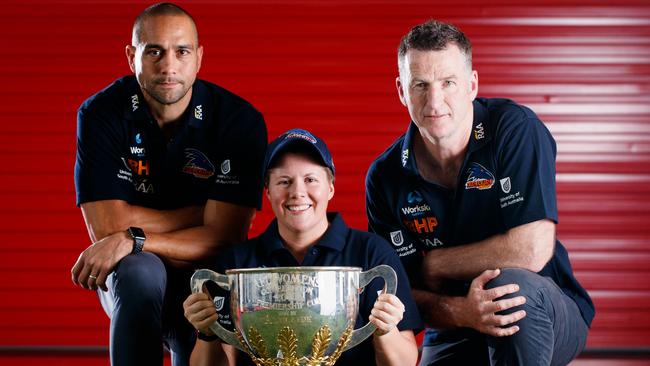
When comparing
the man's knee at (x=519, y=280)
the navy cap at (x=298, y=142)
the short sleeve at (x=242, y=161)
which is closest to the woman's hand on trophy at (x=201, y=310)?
the navy cap at (x=298, y=142)

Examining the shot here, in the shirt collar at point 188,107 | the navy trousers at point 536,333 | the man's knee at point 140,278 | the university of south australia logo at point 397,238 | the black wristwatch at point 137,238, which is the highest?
the shirt collar at point 188,107

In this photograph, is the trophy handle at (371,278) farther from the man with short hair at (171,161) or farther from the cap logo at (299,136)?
the man with short hair at (171,161)

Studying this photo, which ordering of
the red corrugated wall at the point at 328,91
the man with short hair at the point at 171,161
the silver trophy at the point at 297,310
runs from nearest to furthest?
the silver trophy at the point at 297,310 < the man with short hair at the point at 171,161 < the red corrugated wall at the point at 328,91

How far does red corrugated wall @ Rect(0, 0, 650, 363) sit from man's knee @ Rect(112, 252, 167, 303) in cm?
218

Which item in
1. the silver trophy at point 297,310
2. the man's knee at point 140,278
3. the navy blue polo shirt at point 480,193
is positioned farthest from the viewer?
the navy blue polo shirt at point 480,193

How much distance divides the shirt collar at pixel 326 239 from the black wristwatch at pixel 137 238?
0.36 meters

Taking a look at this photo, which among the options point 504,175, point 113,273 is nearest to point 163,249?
point 113,273

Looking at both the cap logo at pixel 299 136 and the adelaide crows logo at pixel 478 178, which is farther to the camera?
the adelaide crows logo at pixel 478 178

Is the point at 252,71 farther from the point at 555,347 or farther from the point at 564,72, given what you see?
the point at 555,347

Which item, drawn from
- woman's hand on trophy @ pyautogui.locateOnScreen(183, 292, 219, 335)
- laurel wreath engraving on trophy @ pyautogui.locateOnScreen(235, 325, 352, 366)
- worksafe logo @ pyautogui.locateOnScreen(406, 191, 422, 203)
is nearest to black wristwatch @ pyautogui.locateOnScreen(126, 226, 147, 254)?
woman's hand on trophy @ pyautogui.locateOnScreen(183, 292, 219, 335)

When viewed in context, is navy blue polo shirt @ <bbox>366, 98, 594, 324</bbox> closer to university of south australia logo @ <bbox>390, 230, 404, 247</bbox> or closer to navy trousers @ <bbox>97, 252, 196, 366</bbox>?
university of south australia logo @ <bbox>390, 230, 404, 247</bbox>

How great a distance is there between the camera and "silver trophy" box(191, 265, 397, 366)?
1.81 metres

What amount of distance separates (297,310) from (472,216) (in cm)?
85

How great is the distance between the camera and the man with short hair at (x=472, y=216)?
2.22m
